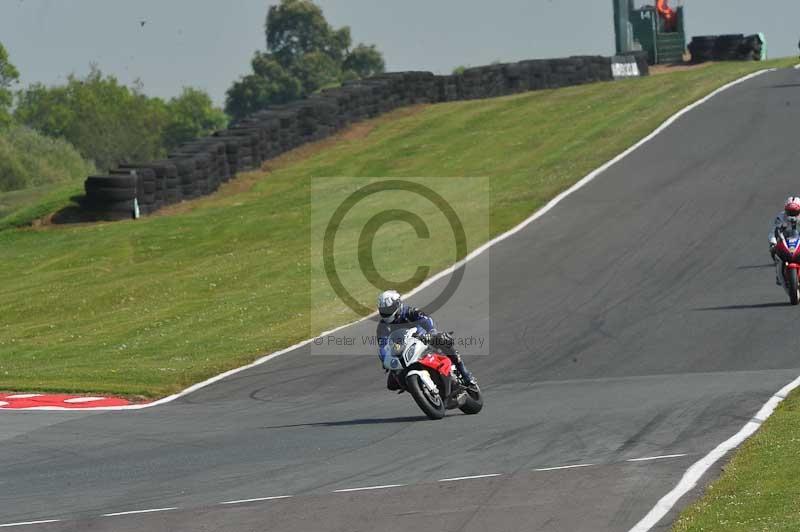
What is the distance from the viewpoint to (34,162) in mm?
59625

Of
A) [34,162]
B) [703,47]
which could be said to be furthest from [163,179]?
[703,47]

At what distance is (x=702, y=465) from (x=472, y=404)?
4.56m

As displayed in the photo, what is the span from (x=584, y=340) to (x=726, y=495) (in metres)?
10.4

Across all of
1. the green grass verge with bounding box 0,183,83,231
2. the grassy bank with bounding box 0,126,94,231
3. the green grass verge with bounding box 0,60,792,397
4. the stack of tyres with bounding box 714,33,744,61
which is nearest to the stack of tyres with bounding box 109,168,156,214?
the green grass verge with bounding box 0,60,792,397

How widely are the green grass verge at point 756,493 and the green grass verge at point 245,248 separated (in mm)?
10637

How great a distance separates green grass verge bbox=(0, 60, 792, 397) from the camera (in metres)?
22.6

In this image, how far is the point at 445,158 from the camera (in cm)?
4019

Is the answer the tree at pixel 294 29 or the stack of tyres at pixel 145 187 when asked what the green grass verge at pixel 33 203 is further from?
the tree at pixel 294 29

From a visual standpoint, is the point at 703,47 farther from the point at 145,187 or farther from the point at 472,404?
the point at 472,404

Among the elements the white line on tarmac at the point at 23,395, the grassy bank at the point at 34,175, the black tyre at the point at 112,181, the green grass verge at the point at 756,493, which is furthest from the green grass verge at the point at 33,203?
the green grass verge at the point at 756,493

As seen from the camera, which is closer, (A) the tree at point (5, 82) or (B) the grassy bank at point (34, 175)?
(B) the grassy bank at point (34, 175)

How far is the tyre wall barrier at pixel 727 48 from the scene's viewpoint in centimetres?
5522

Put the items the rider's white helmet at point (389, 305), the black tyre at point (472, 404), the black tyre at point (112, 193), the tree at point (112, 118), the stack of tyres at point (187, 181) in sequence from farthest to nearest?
the tree at point (112, 118) → the stack of tyres at point (187, 181) → the black tyre at point (112, 193) → the black tyre at point (472, 404) → the rider's white helmet at point (389, 305)

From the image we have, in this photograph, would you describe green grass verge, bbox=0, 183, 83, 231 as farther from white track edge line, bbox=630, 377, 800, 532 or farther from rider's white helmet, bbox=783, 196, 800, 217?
white track edge line, bbox=630, 377, 800, 532
